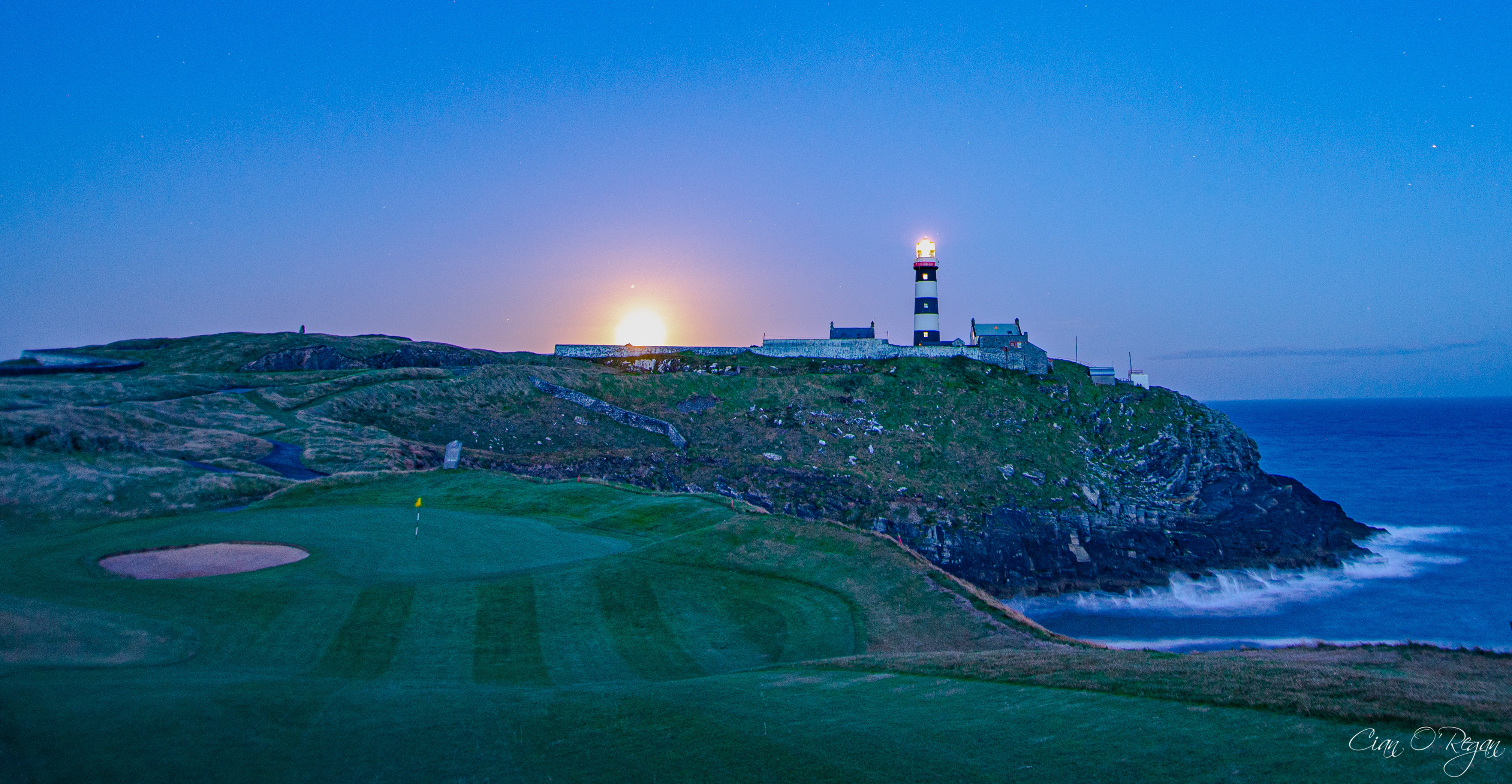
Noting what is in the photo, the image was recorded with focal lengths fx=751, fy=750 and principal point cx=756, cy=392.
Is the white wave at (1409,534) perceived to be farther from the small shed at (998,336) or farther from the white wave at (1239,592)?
the small shed at (998,336)

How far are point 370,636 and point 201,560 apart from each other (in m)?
8.89

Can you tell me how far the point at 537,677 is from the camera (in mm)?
15453

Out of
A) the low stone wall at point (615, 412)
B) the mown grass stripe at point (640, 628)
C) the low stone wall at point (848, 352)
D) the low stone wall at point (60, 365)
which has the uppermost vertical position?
the low stone wall at point (848, 352)

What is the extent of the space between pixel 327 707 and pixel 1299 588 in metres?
55.8

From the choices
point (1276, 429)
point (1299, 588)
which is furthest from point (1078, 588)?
point (1276, 429)

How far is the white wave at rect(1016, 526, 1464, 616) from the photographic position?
4525 centimetres

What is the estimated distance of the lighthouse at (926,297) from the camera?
3113 inches

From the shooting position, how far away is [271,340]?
88062 mm

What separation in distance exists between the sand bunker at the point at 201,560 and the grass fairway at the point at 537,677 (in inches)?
24.0

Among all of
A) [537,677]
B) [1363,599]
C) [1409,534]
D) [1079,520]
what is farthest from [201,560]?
[1409,534]

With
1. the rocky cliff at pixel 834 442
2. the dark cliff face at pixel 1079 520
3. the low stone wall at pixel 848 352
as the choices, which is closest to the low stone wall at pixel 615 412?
the rocky cliff at pixel 834 442

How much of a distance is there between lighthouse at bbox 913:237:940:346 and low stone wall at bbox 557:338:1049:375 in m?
2.87

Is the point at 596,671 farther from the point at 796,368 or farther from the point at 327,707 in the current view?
the point at 796,368

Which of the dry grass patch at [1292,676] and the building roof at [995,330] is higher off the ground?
the building roof at [995,330]
